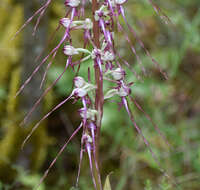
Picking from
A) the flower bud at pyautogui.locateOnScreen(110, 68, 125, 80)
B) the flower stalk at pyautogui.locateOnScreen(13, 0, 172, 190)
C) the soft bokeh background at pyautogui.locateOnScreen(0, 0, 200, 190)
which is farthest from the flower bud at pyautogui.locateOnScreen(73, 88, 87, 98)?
the soft bokeh background at pyautogui.locateOnScreen(0, 0, 200, 190)

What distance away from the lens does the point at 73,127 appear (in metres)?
2.60

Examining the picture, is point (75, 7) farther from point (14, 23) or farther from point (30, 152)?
point (14, 23)

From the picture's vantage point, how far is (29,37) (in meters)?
2.29

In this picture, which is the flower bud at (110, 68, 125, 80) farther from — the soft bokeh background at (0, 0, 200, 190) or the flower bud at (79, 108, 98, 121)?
the soft bokeh background at (0, 0, 200, 190)

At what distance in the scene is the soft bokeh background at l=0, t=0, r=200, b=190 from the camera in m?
1.98

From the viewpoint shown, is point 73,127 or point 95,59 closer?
point 95,59

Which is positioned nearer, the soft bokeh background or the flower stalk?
the flower stalk

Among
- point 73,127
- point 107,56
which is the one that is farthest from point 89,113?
point 73,127

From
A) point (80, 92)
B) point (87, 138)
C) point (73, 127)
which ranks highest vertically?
point (80, 92)

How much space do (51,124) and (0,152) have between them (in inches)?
22.2

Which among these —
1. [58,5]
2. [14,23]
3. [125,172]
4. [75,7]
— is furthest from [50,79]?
[75,7]

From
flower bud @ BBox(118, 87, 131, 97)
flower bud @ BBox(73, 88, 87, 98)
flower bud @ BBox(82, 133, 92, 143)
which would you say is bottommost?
flower bud @ BBox(82, 133, 92, 143)

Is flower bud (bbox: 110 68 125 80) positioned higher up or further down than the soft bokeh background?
higher up

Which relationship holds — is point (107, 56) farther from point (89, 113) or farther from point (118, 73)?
point (89, 113)
